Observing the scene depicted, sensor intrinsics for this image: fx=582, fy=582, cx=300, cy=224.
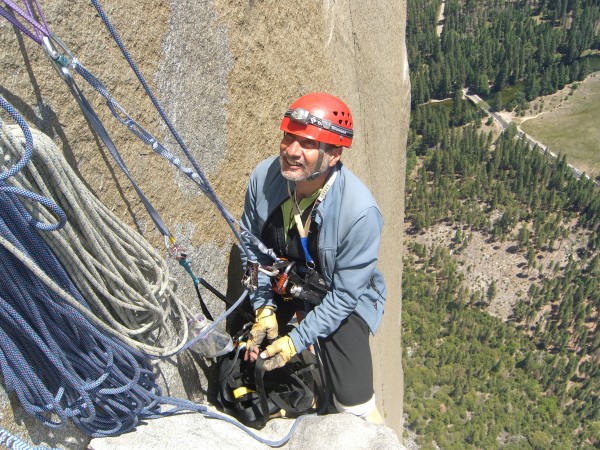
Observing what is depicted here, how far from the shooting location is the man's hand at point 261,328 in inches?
112

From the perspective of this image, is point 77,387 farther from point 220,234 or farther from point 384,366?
point 384,366

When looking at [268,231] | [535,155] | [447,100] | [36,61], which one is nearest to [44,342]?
[36,61]

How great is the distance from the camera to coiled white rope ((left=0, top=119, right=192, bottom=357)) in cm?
170

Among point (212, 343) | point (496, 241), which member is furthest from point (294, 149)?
point (496, 241)

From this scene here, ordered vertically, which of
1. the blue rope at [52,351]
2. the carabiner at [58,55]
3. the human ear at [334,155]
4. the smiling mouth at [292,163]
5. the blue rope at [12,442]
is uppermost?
the carabiner at [58,55]

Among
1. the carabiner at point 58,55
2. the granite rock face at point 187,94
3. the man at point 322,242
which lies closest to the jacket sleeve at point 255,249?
the man at point 322,242

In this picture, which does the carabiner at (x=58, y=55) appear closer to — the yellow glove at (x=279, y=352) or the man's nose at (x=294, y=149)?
the man's nose at (x=294, y=149)

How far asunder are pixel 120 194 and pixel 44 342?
2.15ft

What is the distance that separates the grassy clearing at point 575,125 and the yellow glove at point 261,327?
61538 millimetres

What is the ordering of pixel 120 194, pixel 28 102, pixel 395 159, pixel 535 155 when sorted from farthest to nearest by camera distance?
pixel 535 155, pixel 395 159, pixel 120 194, pixel 28 102

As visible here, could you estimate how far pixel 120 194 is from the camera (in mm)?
2287

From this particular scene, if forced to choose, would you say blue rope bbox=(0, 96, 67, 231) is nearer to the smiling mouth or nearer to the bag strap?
the smiling mouth

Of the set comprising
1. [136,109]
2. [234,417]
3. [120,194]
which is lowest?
[234,417]

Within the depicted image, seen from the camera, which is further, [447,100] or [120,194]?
[447,100]
